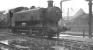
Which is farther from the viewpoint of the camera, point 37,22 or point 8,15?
point 8,15

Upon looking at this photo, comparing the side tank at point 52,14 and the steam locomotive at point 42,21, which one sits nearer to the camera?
the steam locomotive at point 42,21

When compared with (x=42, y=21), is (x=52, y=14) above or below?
above

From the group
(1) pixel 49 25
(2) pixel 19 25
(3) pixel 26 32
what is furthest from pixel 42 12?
(2) pixel 19 25

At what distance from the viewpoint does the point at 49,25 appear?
14.9 m

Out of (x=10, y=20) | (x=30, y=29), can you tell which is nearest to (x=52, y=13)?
(x=30, y=29)

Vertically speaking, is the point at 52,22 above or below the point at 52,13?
below

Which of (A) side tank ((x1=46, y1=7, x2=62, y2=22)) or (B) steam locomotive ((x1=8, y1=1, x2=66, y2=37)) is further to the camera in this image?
(A) side tank ((x1=46, y1=7, x2=62, y2=22))

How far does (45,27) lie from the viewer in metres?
14.5

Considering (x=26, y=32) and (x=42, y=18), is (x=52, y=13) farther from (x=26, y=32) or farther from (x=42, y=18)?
(x=26, y=32)

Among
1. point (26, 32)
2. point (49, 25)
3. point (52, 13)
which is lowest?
point (26, 32)

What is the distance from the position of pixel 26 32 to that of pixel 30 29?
1.30 m

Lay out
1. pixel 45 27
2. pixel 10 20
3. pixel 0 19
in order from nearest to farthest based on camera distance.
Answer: pixel 45 27 < pixel 10 20 < pixel 0 19

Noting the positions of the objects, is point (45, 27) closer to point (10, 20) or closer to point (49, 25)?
point (49, 25)

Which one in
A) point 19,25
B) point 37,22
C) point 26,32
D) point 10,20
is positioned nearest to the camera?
point 37,22
